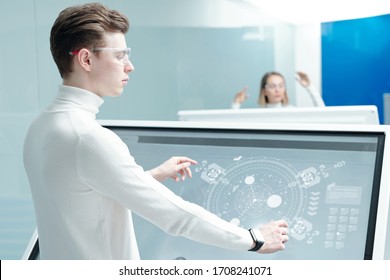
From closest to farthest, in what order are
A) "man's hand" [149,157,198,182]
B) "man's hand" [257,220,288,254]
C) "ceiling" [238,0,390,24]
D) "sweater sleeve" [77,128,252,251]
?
"sweater sleeve" [77,128,252,251]
"man's hand" [257,220,288,254]
"man's hand" [149,157,198,182]
"ceiling" [238,0,390,24]

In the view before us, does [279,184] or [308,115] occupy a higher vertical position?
[308,115]

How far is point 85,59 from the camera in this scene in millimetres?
1766

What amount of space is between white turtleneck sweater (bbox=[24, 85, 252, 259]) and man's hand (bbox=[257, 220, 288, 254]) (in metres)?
0.06

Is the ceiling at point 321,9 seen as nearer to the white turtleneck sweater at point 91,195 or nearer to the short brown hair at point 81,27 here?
the short brown hair at point 81,27

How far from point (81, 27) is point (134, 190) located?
0.47 metres

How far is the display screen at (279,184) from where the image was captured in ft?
6.43

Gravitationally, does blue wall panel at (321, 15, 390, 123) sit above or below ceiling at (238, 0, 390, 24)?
below

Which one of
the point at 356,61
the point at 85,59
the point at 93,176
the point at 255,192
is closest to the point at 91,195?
the point at 93,176

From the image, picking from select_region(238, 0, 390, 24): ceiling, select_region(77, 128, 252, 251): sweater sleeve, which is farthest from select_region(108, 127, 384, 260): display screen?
select_region(238, 0, 390, 24): ceiling

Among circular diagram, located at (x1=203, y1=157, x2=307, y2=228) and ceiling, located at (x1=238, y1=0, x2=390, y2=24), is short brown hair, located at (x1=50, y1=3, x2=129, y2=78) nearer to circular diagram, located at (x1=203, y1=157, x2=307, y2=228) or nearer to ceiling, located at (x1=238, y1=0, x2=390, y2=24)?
circular diagram, located at (x1=203, y1=157, x2=307, y2=228)

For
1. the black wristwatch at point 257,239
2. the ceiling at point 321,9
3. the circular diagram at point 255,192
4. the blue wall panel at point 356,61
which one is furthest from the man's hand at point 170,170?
the blue wall panel at point 356,61

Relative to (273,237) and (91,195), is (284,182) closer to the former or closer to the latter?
(273,237)

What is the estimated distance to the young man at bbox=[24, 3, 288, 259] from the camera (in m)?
1.65

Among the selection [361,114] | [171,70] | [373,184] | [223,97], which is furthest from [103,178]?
[223,97]
